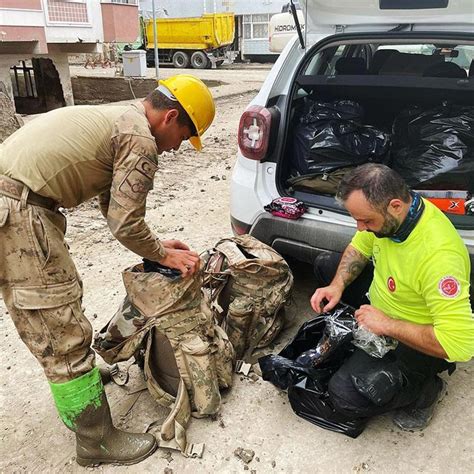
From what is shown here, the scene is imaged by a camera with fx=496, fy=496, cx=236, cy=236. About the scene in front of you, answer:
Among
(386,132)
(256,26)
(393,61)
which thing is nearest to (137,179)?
(386,132)

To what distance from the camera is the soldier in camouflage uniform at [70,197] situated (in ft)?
5.68

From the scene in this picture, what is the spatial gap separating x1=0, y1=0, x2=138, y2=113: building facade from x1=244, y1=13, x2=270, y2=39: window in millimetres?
12028

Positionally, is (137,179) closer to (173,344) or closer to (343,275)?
(173,344)

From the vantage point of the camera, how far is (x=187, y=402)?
86.4 inches

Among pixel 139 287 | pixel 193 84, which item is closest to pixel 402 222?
pixel 193 84

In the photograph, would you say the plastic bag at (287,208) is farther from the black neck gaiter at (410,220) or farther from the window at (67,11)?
the window at (67,11)

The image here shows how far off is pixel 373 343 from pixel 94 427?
1.19m

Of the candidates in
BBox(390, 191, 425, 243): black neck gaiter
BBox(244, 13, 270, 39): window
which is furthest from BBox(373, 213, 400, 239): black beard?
BBox(244, 13, 270, 39): window

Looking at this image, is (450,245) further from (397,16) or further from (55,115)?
(55,115)

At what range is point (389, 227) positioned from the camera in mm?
1914

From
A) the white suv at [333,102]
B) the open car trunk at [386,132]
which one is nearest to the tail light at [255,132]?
the white suv at [333,102]

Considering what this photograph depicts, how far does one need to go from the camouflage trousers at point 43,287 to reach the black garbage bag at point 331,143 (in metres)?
1.66

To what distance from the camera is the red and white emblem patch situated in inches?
70.1

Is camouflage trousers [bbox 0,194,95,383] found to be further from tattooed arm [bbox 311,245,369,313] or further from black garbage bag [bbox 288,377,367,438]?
tattooed arm [bbox 311,245,369,313]
